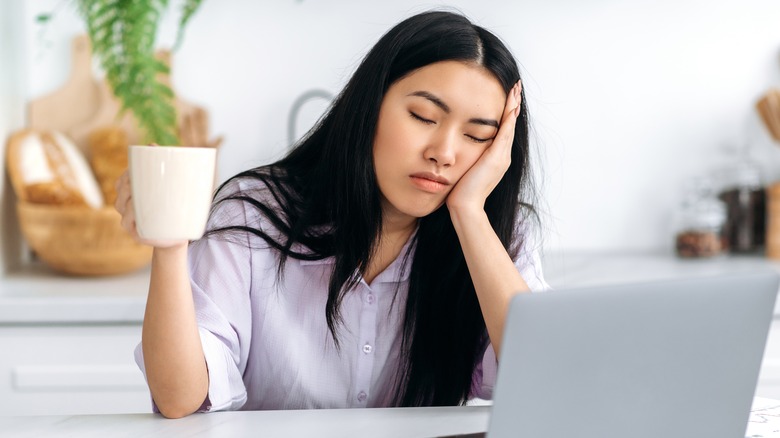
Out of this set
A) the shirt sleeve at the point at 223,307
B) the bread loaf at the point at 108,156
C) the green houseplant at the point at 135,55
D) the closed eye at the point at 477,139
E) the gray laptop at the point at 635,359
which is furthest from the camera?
the bread loaf at the point at 108,156

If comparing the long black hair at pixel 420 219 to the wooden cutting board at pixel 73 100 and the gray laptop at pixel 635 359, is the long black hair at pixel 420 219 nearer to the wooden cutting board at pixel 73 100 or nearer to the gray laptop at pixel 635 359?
the gray laptop at pixel 635 359

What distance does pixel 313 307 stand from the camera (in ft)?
4.12

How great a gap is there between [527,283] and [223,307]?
1.41ft

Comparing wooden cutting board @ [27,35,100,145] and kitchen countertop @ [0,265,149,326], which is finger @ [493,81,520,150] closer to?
kitchen countertop @ [0,265,149,326]

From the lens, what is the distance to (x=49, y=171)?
2.14 m

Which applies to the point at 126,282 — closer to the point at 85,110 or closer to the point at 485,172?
the point at 85,110

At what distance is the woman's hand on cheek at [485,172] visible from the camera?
3.95 ft

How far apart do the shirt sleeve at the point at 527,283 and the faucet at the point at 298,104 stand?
1.11 m


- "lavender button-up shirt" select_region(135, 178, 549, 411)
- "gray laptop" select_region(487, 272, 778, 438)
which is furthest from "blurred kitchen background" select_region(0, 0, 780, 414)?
"gray laptop" select_region(487, 272, 778, 438)

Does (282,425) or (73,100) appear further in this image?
(73,100)

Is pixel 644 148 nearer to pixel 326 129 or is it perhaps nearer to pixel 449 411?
pixel 326 129

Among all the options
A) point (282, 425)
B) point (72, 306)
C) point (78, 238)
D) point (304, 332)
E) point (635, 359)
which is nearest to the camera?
point (635, 359)

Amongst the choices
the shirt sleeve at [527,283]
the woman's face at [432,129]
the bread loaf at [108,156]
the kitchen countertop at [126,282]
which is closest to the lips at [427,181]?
the woman's face at [432,129]

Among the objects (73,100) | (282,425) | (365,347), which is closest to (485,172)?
(365,347)
